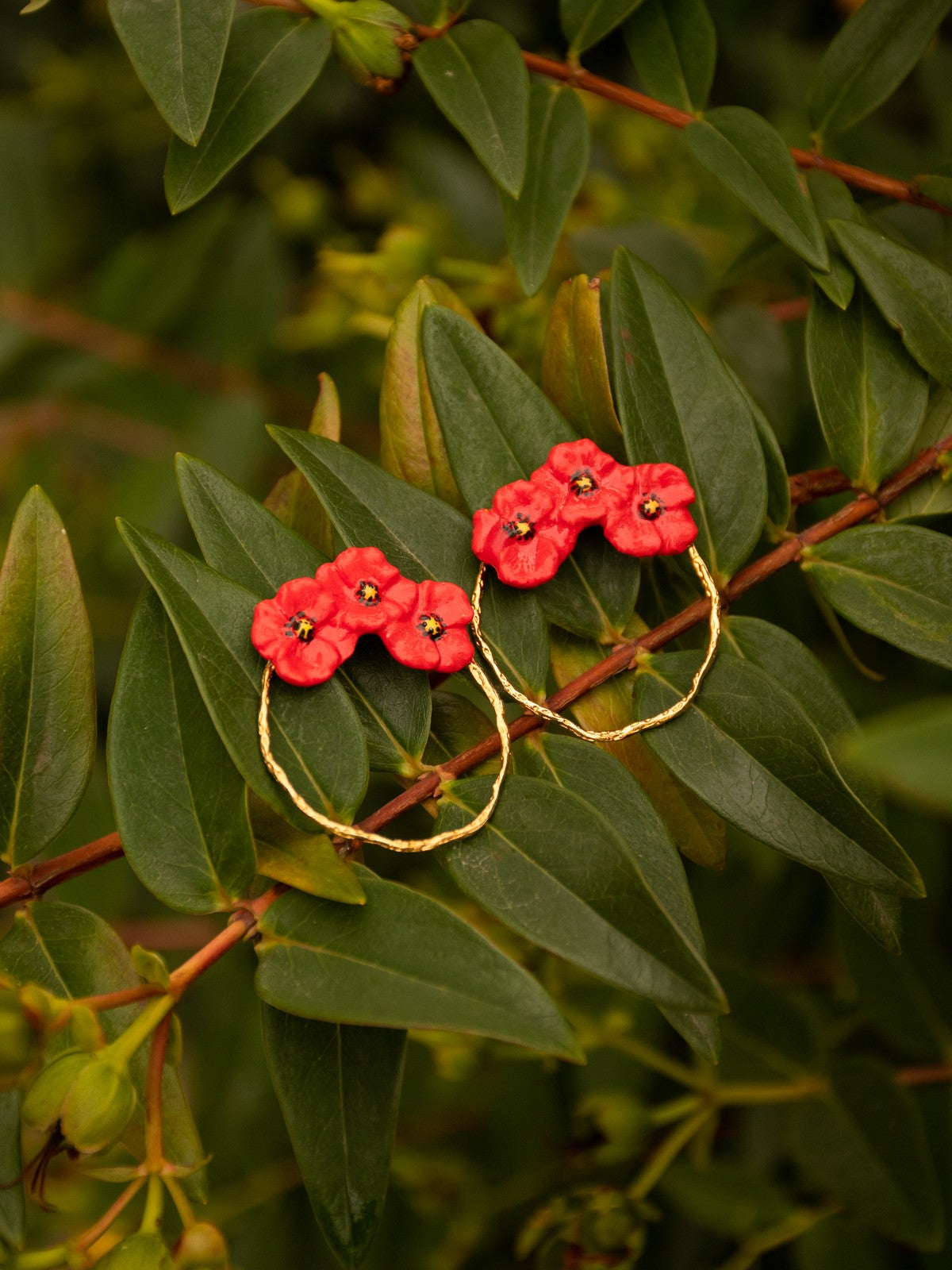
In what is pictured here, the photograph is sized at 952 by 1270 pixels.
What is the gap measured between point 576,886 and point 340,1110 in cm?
23

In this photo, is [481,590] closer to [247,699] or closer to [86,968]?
[247,699]

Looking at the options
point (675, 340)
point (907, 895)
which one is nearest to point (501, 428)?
point (675, 340)

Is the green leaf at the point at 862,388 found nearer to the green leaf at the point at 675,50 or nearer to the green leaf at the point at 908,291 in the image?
the green leaf at the point at 908,291

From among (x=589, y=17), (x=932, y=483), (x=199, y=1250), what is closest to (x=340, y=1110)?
(x=199, y=1250)

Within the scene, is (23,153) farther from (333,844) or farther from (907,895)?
(907,895)

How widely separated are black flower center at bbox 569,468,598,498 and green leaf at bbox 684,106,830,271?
25 cm

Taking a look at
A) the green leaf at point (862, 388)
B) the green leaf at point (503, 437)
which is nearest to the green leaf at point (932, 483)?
the green leaf at point (862, 388)

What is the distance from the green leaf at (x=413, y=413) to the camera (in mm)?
848

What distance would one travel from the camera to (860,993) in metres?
1.23

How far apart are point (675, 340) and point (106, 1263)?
2.49 feet

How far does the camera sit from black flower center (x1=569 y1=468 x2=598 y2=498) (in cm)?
77

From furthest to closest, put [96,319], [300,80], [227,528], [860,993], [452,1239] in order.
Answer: [96,319] < [452,1239] < [860,993] < [300,80] < [227,528]

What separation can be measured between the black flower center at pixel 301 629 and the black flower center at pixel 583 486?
9.2 inches

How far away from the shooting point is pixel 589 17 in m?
0.95
